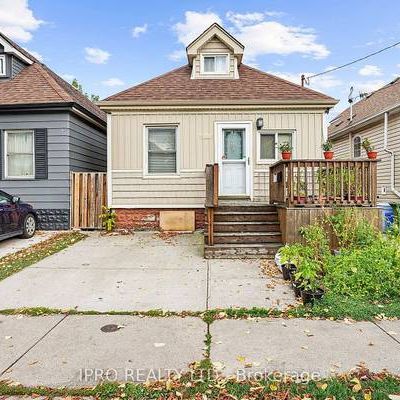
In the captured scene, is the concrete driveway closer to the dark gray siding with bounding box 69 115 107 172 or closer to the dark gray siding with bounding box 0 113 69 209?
the dark gray siding with bounding box 0 113 69 209

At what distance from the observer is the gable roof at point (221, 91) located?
950 cm

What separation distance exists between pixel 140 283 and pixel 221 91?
650 cm

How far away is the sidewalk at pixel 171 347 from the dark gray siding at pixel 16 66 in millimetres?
9732

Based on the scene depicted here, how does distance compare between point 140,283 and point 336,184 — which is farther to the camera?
point 336,184

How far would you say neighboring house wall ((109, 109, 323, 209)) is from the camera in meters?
9.62

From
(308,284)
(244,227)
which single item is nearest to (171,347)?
(308,284)

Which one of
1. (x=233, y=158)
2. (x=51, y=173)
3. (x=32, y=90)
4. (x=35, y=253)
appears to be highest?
(x=32, y=90)

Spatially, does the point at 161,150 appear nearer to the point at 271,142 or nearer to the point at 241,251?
the point at 271,142

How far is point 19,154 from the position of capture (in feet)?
33.0

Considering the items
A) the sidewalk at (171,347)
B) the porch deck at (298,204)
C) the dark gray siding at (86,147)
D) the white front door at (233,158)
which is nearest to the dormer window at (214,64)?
the white front door at (233,158)

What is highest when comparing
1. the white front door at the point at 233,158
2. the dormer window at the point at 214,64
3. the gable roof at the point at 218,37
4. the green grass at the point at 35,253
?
the gable roof at the point at 218,37

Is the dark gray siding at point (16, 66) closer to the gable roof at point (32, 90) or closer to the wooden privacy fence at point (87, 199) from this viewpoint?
the gable roof at point (32, 90)

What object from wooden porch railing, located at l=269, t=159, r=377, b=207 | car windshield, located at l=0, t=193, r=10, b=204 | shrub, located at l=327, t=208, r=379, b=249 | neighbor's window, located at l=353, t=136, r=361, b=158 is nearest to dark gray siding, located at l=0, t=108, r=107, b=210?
car windshield, located at l=0, t=193, r=10, b=204

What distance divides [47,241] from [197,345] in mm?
6320
